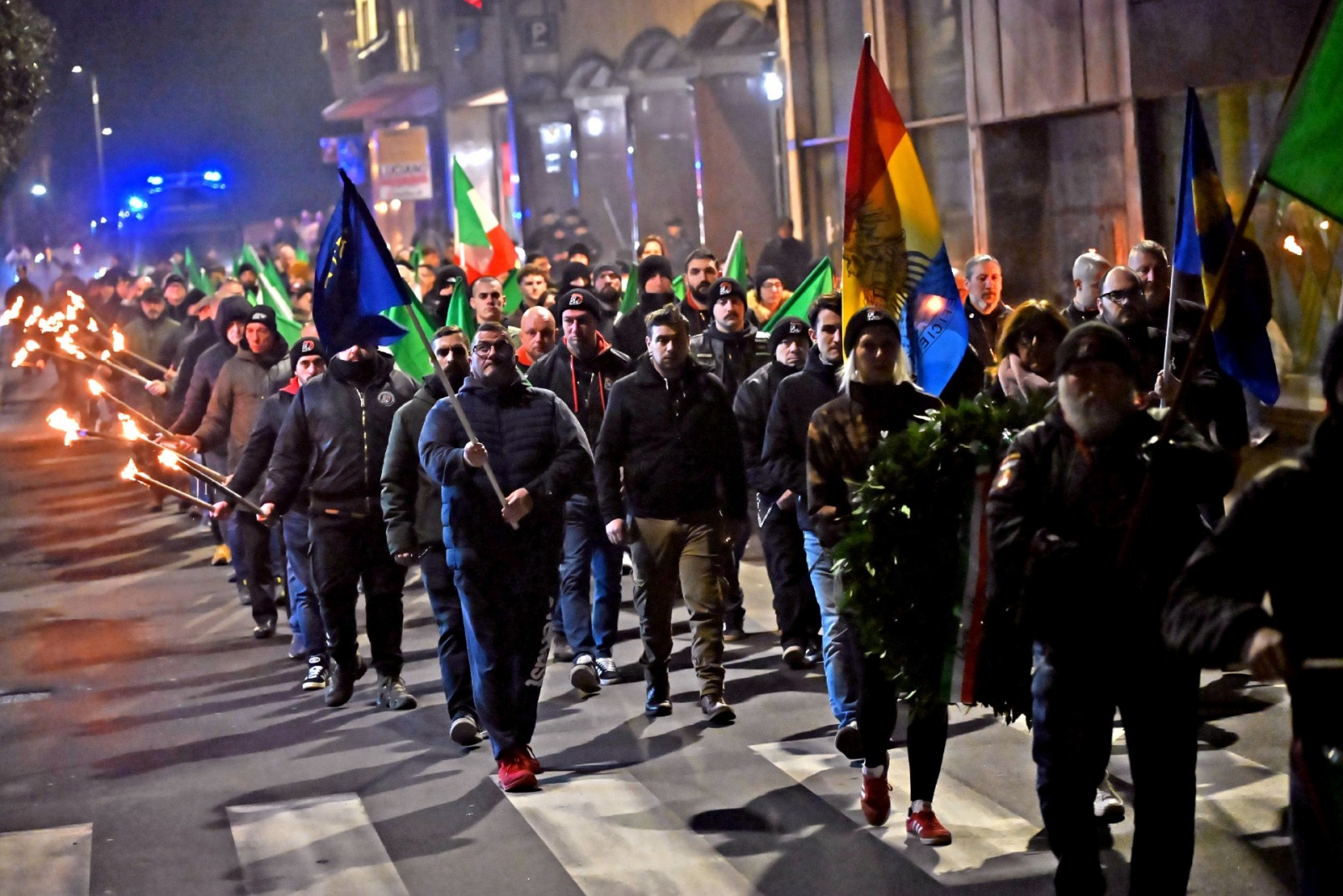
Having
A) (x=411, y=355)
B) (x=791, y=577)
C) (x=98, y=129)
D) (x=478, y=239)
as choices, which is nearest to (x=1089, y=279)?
(x=791, y=577)

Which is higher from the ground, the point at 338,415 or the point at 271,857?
the point at 338,415

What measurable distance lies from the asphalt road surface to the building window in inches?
1411

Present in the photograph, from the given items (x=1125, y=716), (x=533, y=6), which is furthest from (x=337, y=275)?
(x=533, y=6)

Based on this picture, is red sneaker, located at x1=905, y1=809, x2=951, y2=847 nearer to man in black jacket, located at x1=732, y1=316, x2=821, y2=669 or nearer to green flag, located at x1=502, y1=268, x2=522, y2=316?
man in black jacket, located at x1=732, y1=316, x2=821, y2=669

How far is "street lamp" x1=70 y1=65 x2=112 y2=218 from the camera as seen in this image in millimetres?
80938

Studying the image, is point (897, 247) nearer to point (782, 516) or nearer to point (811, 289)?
point (782, 516)

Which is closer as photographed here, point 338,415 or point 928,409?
point 928,409

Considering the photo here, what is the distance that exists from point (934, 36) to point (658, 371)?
10.7m

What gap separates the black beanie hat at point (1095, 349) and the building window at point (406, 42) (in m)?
41.4

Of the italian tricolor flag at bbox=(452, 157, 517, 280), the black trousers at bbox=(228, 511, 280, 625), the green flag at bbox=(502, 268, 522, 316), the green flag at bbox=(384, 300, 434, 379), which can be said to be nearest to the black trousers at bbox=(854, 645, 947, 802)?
the green flag at bbox=(384, 300, 434, 379)

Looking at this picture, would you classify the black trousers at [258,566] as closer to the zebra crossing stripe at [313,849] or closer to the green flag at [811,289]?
the green flag at [811,289]

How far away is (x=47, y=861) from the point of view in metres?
7.46

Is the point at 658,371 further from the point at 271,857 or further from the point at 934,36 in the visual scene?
the point at 934,36

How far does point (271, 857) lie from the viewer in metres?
7.41
